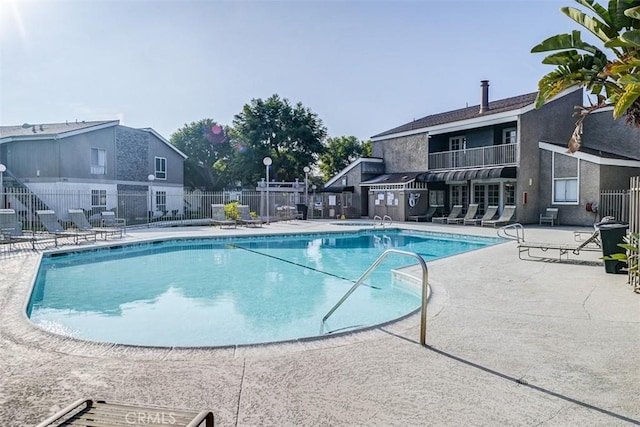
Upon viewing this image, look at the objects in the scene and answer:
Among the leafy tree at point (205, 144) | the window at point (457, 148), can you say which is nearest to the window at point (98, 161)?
the leafy tree at point (205, 144)

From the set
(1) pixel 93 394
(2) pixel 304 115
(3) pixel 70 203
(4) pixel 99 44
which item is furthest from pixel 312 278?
(2) pixel 304 115

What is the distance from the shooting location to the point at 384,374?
3666 millimetres

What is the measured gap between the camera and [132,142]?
2877cm

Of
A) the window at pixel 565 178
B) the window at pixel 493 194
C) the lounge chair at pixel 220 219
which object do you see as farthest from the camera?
the window at pixel 493 194

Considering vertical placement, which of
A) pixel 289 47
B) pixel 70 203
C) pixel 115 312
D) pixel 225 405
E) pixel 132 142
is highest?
pixel 289 47

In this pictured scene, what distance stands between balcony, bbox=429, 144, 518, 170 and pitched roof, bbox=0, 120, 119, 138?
20726 mm

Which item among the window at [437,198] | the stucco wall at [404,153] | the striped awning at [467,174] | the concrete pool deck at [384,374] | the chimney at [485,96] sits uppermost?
the chimney at [485,96]

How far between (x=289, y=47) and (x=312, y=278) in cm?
1073

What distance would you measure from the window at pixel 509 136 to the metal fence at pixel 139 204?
1323cm

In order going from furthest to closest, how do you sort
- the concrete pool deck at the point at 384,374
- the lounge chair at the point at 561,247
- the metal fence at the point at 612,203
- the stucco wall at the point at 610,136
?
the stucco wall at the point at 610,136
the metal fence at the point at 612,203
the lounge chair at the point at 561,247
the concrete pool deck at the point at 384,374

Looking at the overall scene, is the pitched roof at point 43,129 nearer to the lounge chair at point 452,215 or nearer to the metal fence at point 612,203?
the lounge chair at point 452,215

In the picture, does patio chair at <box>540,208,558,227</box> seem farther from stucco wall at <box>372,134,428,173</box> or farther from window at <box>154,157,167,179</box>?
window at <box>154,157,167,179</box>

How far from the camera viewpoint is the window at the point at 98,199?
2570cm

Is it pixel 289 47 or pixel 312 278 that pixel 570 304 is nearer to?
pixel 312 278
